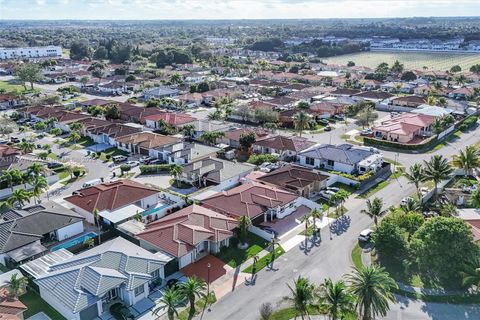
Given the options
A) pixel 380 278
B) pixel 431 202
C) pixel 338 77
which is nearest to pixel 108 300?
pixel 380 278

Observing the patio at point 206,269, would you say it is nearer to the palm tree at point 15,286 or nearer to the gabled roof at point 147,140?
the palm tree at point 15,286

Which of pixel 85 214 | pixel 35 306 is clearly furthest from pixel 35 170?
pixel 35 306

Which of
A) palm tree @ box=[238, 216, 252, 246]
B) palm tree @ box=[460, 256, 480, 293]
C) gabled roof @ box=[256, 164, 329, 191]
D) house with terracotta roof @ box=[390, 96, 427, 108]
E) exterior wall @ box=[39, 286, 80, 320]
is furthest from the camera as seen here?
house with terracotta roof @ box=[390, 96, 427, 108]

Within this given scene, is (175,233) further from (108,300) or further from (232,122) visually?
(232,122)

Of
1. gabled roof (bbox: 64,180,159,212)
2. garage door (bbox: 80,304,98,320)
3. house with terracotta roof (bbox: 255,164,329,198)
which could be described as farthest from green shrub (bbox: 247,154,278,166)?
garage door (bbox: 80,304,98,320)

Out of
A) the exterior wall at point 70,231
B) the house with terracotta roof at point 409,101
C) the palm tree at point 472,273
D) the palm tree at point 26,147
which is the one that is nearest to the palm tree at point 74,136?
the palm tree at point 26,147

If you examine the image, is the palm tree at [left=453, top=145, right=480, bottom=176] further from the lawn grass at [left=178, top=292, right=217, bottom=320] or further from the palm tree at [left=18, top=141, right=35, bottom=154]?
the palm tree at [left=18, top=141, right=35, bottom=154]
